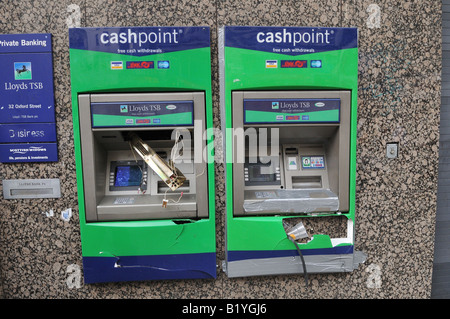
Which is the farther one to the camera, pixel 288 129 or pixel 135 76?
pixel 288 129

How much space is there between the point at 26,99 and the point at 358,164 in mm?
2354

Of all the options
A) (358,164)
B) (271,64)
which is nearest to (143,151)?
(271,64)

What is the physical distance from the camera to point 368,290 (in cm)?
252

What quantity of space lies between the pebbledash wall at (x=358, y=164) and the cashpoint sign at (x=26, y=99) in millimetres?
52

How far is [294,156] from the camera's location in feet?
7.79

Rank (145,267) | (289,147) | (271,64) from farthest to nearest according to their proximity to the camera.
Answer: (289,147), (145,267), (271,64)

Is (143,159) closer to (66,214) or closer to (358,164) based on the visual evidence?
(66,214)

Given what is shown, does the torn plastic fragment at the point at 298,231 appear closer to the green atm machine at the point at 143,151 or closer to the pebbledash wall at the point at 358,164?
the pebbledash wall at the point at 358,164

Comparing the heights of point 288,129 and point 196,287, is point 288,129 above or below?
above

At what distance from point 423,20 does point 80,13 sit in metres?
2.36

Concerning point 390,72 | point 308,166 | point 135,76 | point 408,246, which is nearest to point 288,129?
point 308,166

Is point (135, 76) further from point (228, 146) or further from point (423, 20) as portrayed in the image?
point (423, 20)

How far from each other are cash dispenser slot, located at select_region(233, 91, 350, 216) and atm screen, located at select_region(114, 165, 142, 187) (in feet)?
2.26

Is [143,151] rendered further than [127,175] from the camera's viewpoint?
No
